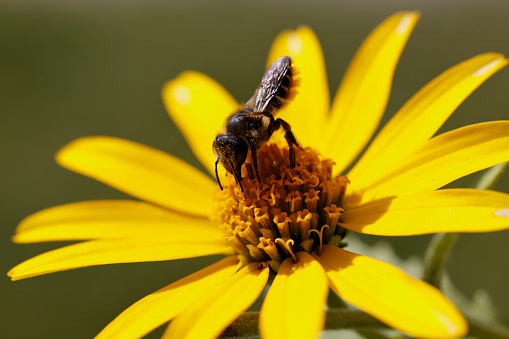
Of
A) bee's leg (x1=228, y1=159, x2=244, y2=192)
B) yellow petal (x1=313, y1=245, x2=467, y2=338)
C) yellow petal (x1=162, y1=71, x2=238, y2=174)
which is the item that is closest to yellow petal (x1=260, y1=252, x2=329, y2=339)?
yellow petal (x1=313, y1=245, x2=467, y2=338)

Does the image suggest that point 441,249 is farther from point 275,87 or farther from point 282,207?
point 275,87

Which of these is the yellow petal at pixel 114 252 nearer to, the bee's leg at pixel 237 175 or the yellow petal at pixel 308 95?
the bee's leg at pixel 237 175

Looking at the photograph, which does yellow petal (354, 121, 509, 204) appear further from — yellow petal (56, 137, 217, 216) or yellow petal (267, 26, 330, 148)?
yellow petal (56, 137, 217, 216)

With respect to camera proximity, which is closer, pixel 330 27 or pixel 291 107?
pixel 291 107

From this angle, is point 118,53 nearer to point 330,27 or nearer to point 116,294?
point 330,27

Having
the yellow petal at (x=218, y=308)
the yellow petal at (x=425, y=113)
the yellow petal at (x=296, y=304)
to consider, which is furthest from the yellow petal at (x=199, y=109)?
the yellow petal at (x=296, y=304)

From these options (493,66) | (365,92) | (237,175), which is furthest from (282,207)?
(493,66)

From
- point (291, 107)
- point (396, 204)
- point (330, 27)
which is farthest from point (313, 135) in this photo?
point (330, 27)
